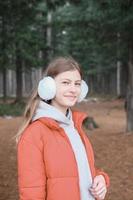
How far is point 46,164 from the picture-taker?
2.83 meters

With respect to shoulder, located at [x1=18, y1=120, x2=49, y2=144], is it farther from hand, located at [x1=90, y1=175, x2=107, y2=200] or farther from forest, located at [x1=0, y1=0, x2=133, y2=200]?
forest, located at [x1=0, y1=0, x2=133, y2=200]

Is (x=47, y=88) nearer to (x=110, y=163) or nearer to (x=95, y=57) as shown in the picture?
(x=110, y=163)

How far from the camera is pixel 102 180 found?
3.02 metres

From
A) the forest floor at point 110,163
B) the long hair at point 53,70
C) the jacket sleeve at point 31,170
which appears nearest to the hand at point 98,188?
the jacket sleeve at point 31,170

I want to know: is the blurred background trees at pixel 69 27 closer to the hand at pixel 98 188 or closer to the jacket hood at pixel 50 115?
the jacket hood at pixel 50 115

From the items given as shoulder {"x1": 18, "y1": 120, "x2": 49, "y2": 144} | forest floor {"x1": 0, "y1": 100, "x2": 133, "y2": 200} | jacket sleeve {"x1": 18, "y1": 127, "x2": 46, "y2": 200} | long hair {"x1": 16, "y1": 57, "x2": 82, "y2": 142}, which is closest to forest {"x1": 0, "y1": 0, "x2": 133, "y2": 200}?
forest floor {"x1": 0, "y1": 100, "x2": 133, "y2": 200}

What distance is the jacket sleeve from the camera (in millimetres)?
2766

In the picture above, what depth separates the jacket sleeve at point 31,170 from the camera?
277cm

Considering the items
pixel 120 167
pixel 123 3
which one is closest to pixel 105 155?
pixel 120 167

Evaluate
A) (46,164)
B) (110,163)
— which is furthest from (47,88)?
(110,163)

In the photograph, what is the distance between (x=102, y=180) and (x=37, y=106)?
1.96 feet

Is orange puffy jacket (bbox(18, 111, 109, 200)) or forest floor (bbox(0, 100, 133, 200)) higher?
orange puffy jacket (bbox(18, 111, 109, 200))

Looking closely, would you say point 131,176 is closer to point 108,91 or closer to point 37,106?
point 37,106

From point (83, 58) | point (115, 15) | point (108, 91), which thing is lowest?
point (108, 91)
